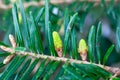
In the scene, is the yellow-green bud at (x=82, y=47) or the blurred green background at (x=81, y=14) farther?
the blurred green background at (x=81, y=14)

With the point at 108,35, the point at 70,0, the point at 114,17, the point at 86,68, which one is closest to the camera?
the point at 86,68

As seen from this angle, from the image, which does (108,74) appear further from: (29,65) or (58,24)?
(58,24)

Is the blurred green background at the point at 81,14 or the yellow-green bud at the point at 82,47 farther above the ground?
the blurred green background at the point at 81,14

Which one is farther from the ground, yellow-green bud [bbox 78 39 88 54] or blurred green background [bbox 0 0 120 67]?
blurred green background [bbox 0 0 120 67]

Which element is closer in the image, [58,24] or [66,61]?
[66,61]

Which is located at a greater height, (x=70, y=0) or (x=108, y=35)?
(x=70, y=0)

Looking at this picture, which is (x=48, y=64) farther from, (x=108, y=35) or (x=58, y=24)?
(x=108, y=35)

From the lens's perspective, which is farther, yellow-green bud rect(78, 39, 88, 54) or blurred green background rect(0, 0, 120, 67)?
blurred green background rect(0, 0, 120, 67)

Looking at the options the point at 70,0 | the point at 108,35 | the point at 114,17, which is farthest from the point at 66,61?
the point at 108,35

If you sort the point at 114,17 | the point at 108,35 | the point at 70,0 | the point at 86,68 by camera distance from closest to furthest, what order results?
the point at 86,68 → the point at 114,17 → the point at 70,0 → the point at 108,35

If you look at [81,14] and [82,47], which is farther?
[81,14]
